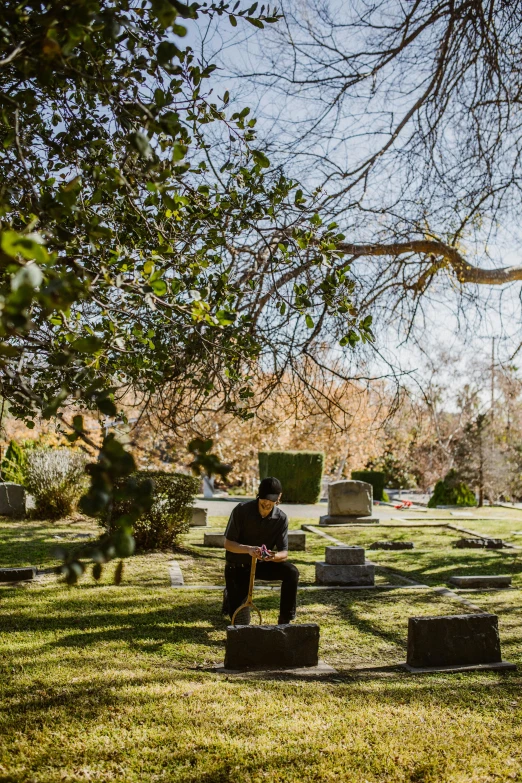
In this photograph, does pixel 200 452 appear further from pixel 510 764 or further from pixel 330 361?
pixel 330 361

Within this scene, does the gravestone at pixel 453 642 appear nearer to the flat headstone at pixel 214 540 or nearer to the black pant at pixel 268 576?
the black pant at pixel 268 576

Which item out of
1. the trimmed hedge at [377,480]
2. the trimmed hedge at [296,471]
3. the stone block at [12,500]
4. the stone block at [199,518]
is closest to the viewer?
the stone block at [199,518]

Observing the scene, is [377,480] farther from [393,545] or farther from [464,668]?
[464,668]

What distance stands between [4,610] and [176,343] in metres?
3.90

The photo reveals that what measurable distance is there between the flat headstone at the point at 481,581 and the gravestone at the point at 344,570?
1.15m

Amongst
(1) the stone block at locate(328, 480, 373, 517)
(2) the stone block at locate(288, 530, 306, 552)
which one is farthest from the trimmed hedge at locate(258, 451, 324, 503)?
(2) the stone block at locate(288, 530, 306, 552)

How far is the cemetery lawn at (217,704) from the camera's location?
11.9 feet

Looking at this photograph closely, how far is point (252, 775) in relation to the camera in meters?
3.52

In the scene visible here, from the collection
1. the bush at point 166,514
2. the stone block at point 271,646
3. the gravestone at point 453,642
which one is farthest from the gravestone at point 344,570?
the stone block at point 271,646

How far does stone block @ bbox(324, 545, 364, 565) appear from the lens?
930 centimetres

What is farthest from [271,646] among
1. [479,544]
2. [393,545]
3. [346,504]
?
[346,504]

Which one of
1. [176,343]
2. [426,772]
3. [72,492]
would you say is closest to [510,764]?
[426,772]

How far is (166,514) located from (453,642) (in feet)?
21.0

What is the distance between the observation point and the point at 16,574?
884 cm
